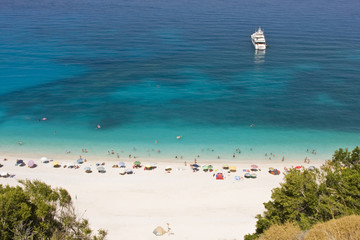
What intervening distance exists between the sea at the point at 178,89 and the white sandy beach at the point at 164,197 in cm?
514

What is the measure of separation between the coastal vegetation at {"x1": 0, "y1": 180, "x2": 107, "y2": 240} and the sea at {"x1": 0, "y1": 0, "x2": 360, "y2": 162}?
21.6 metres

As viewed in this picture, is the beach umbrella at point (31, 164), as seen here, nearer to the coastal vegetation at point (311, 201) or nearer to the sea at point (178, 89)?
the sea at point (178, 89)

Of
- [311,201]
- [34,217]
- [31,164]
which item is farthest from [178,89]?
[34,217]

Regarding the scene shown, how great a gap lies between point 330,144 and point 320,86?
81.0ft

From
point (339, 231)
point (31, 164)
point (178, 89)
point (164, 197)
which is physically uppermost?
point (178, 89)

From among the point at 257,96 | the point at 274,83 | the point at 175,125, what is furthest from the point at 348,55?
the point at 175,125

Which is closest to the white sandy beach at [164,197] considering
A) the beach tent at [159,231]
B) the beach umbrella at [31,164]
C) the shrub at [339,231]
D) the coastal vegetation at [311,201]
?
the beach tent at [159,231]

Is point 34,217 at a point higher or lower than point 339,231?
higher

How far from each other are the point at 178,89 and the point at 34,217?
163 ft

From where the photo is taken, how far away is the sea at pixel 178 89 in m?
50.1

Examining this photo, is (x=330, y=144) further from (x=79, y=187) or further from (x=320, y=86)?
(x=79, y=187)

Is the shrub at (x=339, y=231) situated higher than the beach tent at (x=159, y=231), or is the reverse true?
the beach tent at (x=159, y=231)

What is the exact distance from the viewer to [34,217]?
22.7 metres

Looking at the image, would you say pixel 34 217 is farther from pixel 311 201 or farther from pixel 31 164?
pixel 31 164
